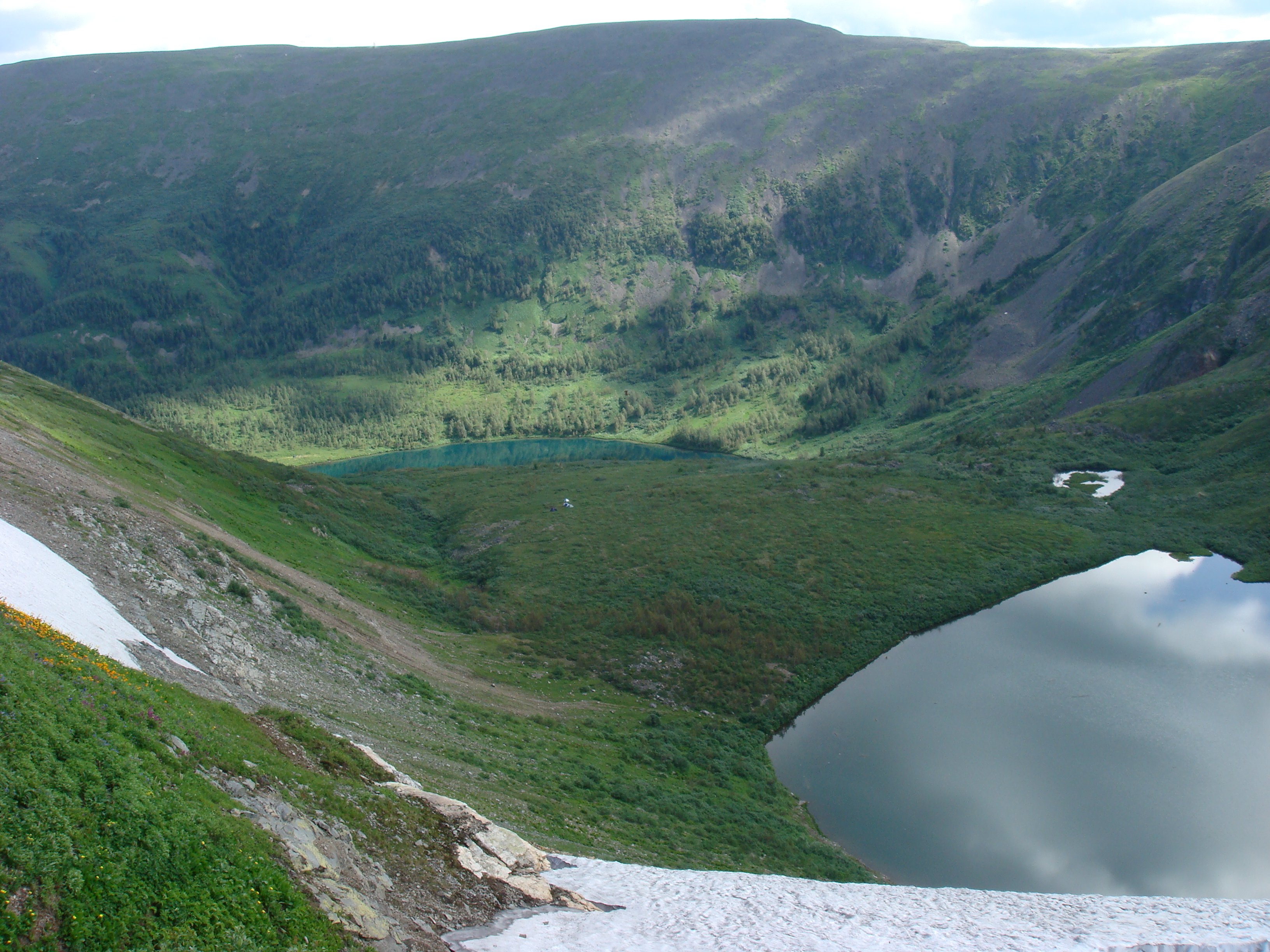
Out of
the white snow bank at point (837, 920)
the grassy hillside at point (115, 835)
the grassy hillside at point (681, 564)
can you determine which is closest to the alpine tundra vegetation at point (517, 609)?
the grassy hillside at point (115, 835)

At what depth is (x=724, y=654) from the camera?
5141 centimetres

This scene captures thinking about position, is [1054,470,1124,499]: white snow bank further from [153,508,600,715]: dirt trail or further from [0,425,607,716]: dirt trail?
[153,508,600,715]: dirt trail

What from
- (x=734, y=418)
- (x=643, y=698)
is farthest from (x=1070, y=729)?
(x=734, y=418)

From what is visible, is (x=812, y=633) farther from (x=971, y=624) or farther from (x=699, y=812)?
(x=699, y=812)

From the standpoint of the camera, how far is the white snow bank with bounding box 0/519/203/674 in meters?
19.8

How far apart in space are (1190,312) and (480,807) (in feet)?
455

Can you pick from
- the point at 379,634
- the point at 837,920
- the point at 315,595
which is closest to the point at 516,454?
the point at 315,595

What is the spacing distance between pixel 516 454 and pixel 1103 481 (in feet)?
386

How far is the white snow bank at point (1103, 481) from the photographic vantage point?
79.2 metres

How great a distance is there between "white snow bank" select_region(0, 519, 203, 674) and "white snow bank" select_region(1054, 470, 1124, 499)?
268ft

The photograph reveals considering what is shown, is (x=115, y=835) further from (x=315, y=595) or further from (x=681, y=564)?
(x=681, y=564)

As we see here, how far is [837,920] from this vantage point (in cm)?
1955

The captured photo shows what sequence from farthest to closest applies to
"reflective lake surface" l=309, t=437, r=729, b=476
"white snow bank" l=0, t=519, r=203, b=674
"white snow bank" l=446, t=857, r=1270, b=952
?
"reflective lake surface" l=309, t=437, r=729, b=476 < "white snow bank" l=0, t=519, r=203, b=674 < "white snow bank" l=446, t=857, r=1270, b=952

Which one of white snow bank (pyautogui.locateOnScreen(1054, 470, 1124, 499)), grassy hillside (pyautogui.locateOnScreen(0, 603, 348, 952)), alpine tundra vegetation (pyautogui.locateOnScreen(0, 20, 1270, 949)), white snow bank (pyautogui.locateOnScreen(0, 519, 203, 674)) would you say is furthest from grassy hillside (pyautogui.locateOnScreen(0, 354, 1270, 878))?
grassy hillside (pyautogui.locateOnScreen(0, 603, 348, 952))
